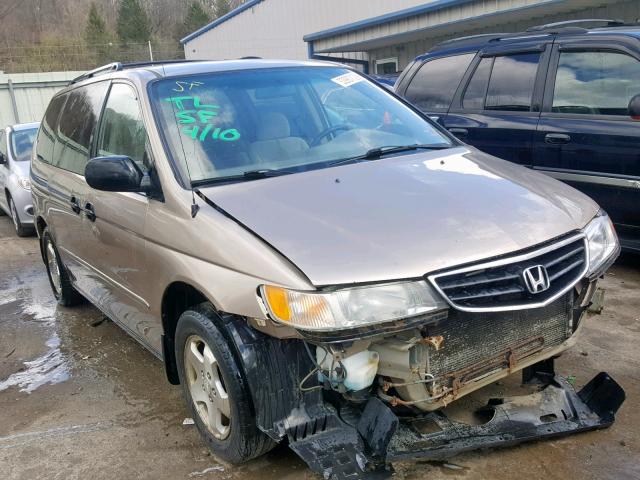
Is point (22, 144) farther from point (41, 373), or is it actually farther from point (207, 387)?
point (207, 387)

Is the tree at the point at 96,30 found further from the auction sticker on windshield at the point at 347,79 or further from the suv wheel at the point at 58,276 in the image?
the auction sticker on windshield at the point at 347,79

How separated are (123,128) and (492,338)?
92.3 inches

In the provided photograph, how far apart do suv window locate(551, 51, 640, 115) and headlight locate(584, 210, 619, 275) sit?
2473 mm

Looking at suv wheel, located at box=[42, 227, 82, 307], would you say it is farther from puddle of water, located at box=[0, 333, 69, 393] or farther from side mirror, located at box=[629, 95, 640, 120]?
side mirror, located at box=[629, 95, 640, 120]

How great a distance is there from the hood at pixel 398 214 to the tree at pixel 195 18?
177ft

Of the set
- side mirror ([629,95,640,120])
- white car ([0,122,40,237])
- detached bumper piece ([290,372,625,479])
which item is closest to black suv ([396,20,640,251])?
side mirror ([629,95,640,120])

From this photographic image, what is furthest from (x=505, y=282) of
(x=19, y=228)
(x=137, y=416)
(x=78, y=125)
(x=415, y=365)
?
(x=19, y=228)

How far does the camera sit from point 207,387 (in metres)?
2.89

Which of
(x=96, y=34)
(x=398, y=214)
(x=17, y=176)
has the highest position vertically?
(x=96, y=34)

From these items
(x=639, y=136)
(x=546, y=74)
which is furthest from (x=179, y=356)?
(x=546, y=74)

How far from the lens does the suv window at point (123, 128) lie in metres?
3.32

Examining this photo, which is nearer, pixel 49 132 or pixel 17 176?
pixel 49 132

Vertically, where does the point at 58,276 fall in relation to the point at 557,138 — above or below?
below

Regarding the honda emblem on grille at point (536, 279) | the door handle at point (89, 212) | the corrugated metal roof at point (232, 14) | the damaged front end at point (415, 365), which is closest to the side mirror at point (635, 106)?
the damaged front end at point (415, 365)
